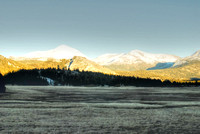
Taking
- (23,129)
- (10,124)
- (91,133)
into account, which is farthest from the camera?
(10,124)

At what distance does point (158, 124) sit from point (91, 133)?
11.9 metres

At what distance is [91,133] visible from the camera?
31.4 meters

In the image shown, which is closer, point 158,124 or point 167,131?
point 167,131

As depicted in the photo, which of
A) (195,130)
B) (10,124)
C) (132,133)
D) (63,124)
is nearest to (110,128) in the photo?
(132,133)

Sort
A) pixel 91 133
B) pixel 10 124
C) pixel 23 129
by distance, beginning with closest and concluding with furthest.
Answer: pixel 91 133 → pixel 23 129 → pixel 10 124

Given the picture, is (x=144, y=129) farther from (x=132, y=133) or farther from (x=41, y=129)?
(x=41, y=129)

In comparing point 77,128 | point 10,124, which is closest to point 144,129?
point 77,128

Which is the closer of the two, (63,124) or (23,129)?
(23,129)

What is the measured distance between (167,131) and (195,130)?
3793 millimetres

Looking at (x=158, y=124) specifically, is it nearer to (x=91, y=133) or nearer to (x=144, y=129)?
Answer: (x=144, y=129)

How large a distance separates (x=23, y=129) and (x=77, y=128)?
6865mm

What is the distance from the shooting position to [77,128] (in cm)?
3469

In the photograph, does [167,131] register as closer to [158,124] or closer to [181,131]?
[181,131]

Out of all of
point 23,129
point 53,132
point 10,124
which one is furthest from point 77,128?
point 10,124
